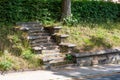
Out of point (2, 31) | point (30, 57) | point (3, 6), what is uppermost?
point (3, 6)

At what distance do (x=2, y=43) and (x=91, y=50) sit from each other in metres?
4.06

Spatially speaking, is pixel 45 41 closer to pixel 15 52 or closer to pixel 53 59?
Answer: pixel 53 59

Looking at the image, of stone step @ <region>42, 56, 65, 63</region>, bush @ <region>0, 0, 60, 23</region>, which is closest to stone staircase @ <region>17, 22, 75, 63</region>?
stone step @ <region>42, 56, 65, 63</region>

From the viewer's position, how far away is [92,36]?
54.9 ft

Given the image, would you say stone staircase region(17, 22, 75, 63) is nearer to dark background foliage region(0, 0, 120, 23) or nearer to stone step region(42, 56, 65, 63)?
stone step region(42, 56, 65, 63)

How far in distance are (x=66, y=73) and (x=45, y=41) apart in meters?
2.72

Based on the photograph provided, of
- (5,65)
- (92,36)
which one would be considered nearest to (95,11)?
(92,36)

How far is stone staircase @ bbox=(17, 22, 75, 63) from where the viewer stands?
14.3 meters

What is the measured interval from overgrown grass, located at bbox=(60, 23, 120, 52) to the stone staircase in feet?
1.82

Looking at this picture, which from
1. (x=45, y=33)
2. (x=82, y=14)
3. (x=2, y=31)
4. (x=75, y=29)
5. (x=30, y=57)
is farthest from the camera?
(x=82, y=14)

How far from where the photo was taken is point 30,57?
45.0 ft

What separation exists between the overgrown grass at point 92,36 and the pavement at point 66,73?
1462 millimetres

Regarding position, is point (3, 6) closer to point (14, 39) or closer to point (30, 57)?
point (14, 39)

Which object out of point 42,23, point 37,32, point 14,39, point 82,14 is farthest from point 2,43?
point 82,14
